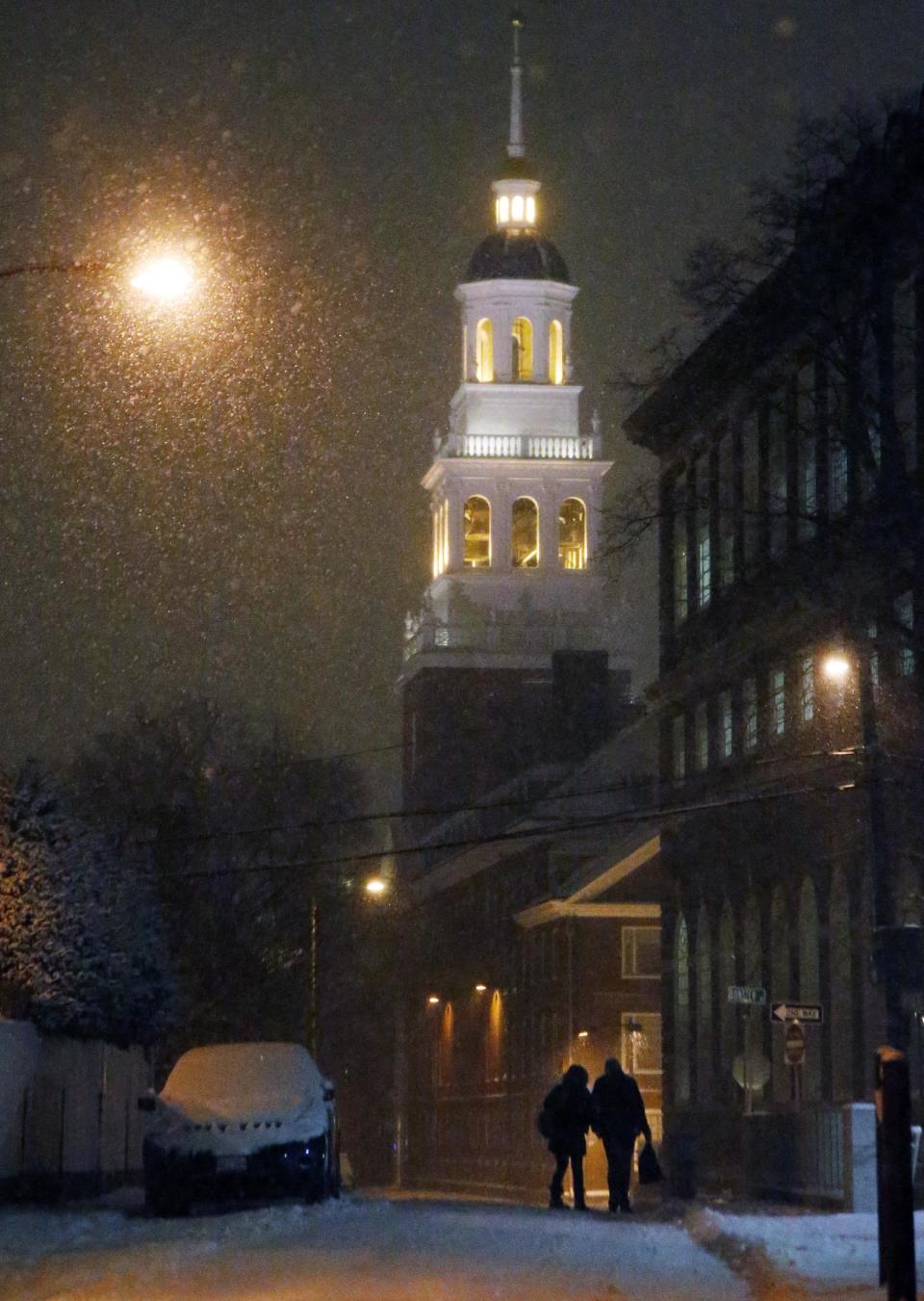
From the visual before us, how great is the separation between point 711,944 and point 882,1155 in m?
36.2

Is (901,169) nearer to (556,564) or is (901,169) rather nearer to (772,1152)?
(772,1152)

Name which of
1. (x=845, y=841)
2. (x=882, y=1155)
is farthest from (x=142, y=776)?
(x=882, y=1155)

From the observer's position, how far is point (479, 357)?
95.6 metres

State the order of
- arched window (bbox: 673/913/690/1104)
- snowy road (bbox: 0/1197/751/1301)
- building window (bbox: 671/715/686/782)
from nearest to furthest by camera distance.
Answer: snowy road (bbox: 0/1197/751/1301), arched window (bbox: 673/913/690/1104), building window (bbox: 671/715/686/782)

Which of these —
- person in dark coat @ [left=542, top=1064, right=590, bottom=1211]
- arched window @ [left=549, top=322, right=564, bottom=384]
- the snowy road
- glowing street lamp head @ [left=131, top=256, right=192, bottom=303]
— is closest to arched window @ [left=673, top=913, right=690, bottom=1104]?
person in dark coat @ [left=542, top=1064, right=590, bottom=1211]

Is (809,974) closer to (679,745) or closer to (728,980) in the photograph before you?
(728,980)

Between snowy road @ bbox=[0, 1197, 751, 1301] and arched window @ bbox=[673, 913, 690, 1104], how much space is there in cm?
2958

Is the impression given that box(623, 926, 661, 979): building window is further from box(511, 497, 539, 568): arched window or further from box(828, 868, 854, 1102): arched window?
box(511, 497, 539, 568): arched window

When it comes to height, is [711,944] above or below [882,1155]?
above

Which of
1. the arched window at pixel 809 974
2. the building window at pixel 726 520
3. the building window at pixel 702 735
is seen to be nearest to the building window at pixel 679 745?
the building window at pixel 702 735

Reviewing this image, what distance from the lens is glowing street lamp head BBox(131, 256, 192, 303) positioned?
58.3 ft

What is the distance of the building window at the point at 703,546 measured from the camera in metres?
51.0

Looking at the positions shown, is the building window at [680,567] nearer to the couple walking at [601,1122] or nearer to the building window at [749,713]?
the building window at [749,713]

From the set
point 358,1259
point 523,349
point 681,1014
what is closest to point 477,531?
point 523,349
